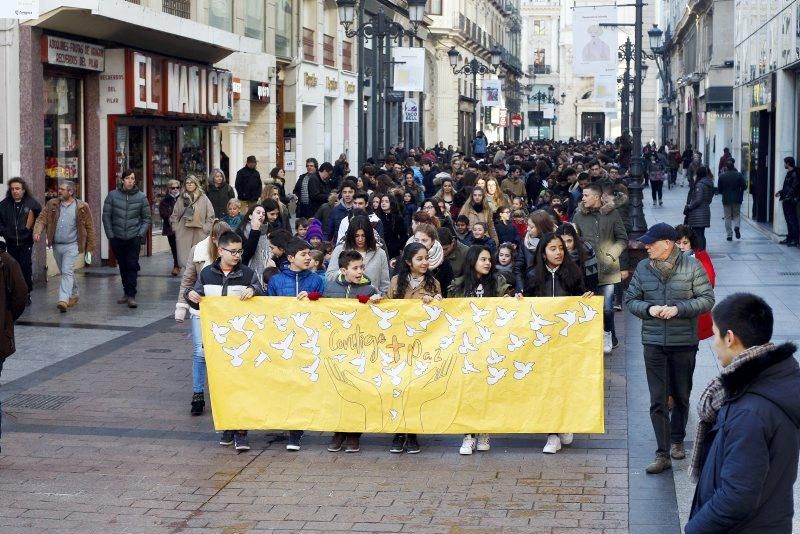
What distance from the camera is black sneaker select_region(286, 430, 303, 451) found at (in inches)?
375

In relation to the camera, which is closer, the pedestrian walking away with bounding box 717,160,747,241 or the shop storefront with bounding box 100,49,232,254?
the shop storefront with bounding box 100,49,232,254

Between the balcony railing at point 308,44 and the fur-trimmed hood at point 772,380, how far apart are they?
3100cm

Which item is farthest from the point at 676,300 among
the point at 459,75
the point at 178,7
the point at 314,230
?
the point at 459,75

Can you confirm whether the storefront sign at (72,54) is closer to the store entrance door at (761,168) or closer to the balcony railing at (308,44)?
the balcony railing at (308,44)

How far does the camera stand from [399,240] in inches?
661

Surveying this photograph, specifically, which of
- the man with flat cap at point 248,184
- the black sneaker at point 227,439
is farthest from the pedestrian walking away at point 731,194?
the black sneaker at point 227,439

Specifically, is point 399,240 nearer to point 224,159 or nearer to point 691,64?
point 224,159

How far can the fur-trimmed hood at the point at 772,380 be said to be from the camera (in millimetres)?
4355

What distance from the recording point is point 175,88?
912 inches

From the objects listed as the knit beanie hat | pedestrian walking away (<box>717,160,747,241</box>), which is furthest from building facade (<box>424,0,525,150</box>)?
the knit beanie hat

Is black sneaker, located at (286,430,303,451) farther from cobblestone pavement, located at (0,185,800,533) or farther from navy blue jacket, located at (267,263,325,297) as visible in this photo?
navy blue jacket, located at (267,263,325,297)

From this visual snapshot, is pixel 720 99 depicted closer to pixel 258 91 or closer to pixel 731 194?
pixel 731 194

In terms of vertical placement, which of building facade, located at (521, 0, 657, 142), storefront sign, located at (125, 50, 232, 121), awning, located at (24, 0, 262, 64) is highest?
building facade, located at (521, 0, 657, 142)

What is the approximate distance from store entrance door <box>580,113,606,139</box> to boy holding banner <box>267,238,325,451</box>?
11838cm
